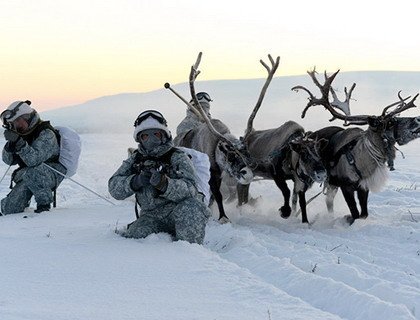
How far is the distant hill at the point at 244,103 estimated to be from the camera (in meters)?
34.8

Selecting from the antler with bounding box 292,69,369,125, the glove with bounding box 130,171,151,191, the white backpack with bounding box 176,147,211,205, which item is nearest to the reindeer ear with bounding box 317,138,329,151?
the antler with bounding box 292,69,369,125

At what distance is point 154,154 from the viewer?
208 inches

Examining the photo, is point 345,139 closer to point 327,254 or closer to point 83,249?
point 327,254

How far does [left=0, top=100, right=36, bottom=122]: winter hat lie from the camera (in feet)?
23.8

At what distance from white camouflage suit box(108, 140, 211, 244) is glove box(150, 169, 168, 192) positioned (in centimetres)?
7

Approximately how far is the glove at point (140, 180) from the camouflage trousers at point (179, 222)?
0.37m

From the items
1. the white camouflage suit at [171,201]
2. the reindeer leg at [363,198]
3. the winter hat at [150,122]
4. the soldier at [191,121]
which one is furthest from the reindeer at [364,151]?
the winter hat at [150,122]

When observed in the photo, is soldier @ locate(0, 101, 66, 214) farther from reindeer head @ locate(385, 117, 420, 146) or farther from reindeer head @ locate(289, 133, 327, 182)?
reindeer head @ locate(385, 117, 420, 146)

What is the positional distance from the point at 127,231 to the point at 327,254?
1.76 metres

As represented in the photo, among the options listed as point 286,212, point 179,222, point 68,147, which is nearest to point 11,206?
point 68,147

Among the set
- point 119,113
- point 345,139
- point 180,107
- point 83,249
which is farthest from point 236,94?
point 83,249

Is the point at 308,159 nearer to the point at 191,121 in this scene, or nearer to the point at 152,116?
the point at 152,116

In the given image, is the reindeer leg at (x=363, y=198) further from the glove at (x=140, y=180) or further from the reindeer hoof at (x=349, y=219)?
the glove at (x=140, y=180)

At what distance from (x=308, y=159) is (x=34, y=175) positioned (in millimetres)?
3415
